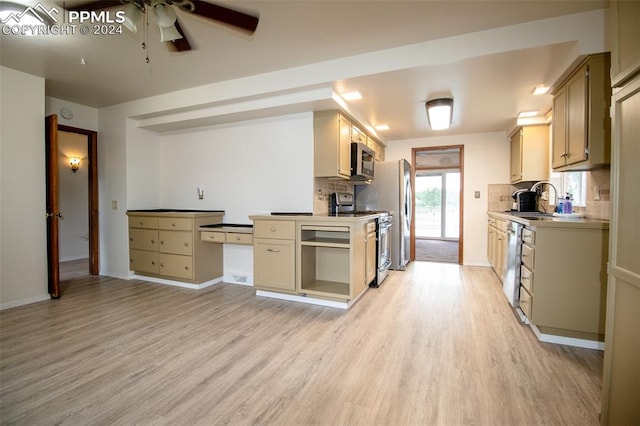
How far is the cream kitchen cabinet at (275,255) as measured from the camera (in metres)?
3.16

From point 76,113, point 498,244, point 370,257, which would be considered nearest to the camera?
point 370,257

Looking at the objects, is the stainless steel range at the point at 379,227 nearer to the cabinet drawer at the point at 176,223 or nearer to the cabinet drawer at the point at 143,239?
the cabinet drawer at the point at 176,223

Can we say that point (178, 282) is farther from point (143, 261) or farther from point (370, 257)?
point (370, 257)

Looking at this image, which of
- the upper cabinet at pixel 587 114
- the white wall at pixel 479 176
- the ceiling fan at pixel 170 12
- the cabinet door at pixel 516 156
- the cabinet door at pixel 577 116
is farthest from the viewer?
the white wall at pixel 479 176

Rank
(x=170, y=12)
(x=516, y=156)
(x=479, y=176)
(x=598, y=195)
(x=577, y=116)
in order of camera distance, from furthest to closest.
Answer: (x=479, y=176)
(x=516, y=156)
(x=598, y=195)
(x=577, y=116)
(x=170, y=12)

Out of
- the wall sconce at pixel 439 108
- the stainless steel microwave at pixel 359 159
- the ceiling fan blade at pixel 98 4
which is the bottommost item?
the stainless steel microwave at pixel 359 159

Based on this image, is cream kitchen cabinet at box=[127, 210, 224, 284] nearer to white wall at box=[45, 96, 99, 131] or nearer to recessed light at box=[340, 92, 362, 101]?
white wall at box=[45, 96, 99, 131]

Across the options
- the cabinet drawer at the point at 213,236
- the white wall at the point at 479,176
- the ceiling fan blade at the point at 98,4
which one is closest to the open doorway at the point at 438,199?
the white wall at the point at 479,176

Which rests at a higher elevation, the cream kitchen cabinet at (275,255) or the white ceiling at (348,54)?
the white ceiling at (348,54)

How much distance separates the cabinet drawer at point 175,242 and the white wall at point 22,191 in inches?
46.3

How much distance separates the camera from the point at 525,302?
100 inches

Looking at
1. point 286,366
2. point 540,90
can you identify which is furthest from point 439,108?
point 286,366

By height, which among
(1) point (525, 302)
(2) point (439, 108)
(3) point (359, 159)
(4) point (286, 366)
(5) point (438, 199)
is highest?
(2) point (439, 108)

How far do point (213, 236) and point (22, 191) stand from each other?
1.98 metres
